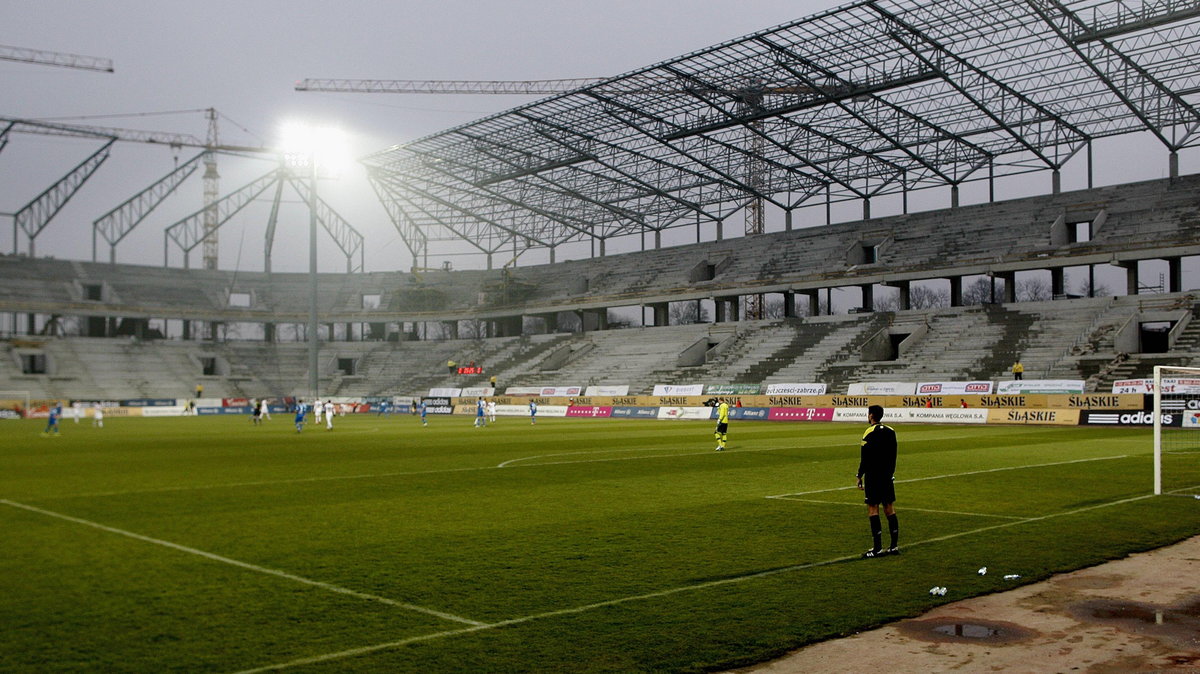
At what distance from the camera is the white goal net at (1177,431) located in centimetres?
1732

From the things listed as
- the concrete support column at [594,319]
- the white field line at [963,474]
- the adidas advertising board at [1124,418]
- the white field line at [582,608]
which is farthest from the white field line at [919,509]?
the concrete support column at [594,319]

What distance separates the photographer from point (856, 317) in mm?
66000

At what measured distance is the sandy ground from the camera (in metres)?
7.12

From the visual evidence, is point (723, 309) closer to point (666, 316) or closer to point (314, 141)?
point (666, 316)

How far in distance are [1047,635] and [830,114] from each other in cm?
5299

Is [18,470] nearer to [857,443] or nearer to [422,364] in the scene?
[857,443]

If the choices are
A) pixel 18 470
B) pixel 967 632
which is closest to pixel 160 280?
pixel 18 470

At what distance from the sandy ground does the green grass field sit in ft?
1.16

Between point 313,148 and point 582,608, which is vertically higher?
point 313,148

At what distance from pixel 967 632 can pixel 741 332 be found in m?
64.0

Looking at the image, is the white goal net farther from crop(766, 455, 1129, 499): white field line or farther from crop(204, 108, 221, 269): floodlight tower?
crop(204, 108, 221, 269): floodlight tower

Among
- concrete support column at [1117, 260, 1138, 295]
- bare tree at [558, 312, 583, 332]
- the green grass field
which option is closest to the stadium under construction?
concrete support column at [1117, 260, 1138, 295]

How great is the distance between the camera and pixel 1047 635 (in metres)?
7.95

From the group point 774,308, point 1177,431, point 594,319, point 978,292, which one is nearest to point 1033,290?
point 978,292
